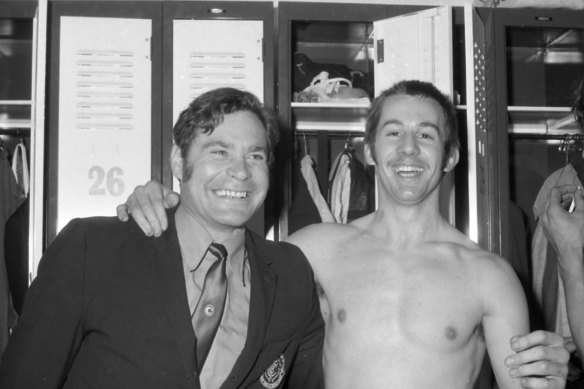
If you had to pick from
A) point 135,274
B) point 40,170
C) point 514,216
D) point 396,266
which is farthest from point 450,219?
point 135,274

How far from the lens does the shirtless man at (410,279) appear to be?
205 centimetres

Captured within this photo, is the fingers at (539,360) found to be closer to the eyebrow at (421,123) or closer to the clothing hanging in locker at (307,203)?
the eyebrow at (421,123)

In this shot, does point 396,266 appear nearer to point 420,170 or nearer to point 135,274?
point 420,170

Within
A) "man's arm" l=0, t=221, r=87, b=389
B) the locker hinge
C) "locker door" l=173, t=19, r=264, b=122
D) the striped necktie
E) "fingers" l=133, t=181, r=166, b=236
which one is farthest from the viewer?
"locker door" l=173, t=19, r=264, b=122

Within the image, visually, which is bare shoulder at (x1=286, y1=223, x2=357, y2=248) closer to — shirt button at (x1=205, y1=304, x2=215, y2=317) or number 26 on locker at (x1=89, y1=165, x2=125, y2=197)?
shirt button at (x1=205, y1=304, x2=215, y2=317)

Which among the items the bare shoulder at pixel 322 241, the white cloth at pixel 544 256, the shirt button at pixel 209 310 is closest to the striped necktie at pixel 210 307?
the shirt button at pixel 209 310

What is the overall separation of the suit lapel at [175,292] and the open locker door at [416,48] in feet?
5.78

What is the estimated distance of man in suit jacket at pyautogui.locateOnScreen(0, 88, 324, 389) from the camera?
1.50 m

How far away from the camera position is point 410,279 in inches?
86.4

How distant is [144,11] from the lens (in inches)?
132

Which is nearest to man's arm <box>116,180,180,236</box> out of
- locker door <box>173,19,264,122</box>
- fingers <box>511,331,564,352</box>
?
fingers <box>511,331,564,352</box>

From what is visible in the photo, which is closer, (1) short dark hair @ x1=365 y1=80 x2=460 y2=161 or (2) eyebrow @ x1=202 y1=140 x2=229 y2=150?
(2) eyebrow @ x1=202 y1=140 x2=229 y2=150

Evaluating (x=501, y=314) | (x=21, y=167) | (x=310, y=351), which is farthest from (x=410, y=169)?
(x=21, y=167)

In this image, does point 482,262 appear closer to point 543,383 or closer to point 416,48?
point 543,383
